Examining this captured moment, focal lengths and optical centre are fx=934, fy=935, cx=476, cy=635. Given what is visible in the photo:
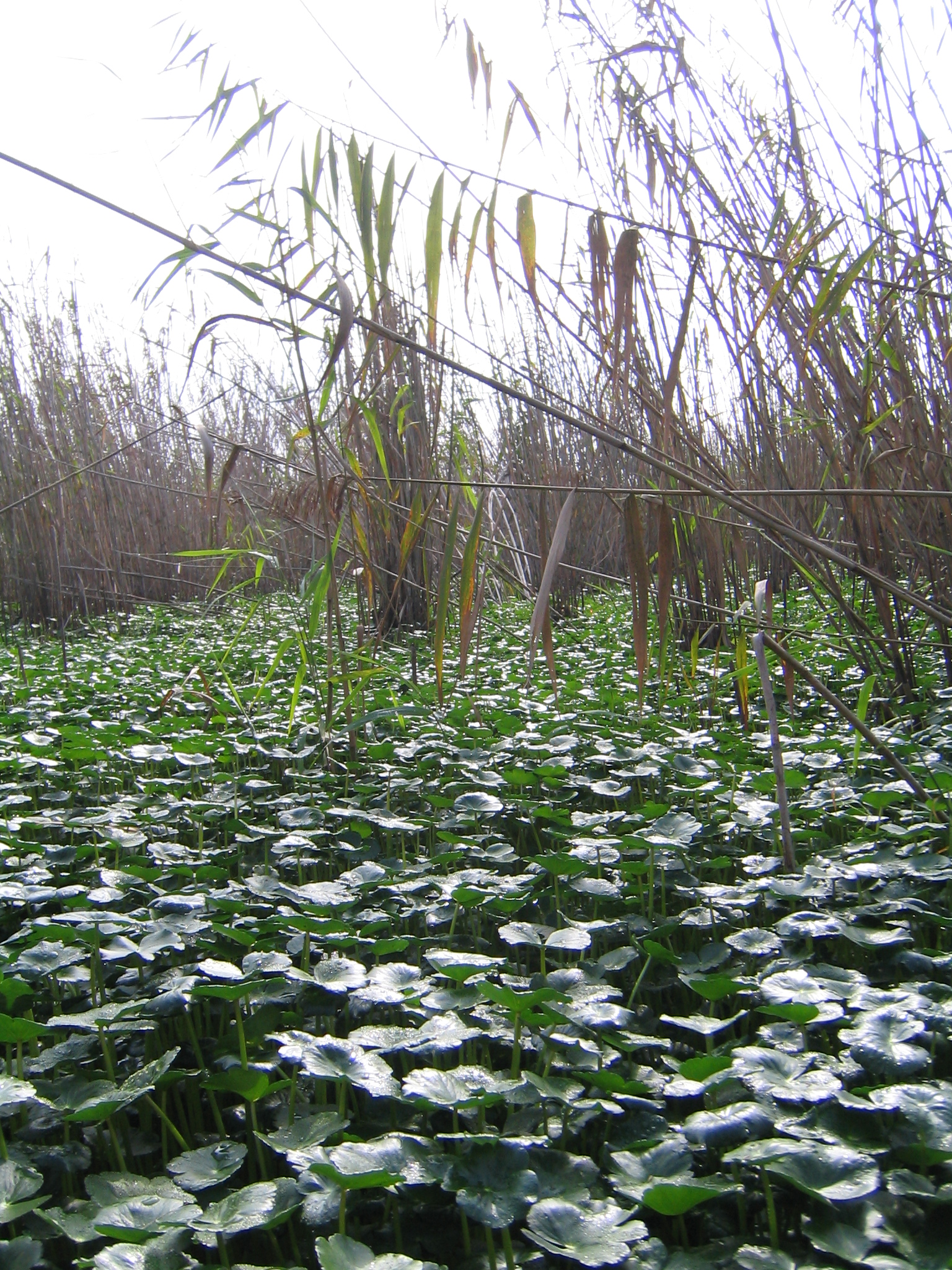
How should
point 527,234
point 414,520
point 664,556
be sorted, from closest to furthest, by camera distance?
1. point 527,234
2. point 664,556
3. point 414,520

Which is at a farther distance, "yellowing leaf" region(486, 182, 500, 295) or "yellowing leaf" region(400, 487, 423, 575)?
"yellowing leaf" region(400, 487, 423, 575)

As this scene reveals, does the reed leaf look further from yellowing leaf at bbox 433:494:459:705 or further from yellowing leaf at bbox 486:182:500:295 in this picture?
yellowing leaf at bbox 486:182:500:295

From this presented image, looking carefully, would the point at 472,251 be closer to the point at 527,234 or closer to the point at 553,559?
the point at 527,234

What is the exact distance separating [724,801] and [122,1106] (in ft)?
3.82

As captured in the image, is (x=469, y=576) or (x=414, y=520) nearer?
(x=469, y=576)

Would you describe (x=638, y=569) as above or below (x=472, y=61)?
below

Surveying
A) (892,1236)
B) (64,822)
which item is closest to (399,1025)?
(892,1236)

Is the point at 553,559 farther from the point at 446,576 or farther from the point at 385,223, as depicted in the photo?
the point at 385,223

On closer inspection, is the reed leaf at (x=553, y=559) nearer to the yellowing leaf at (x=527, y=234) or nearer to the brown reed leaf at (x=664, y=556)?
the brown reed leaf at (x=664, y=556)

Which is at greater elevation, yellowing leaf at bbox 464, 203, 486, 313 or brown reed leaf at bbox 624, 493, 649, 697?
yellowing leaf at bbox 464, 203, 486, 313

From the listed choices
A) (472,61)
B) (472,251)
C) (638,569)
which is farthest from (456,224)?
(638,569)

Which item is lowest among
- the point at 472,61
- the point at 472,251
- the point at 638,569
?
the point at 638,569

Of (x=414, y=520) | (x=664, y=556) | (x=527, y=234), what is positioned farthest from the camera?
(x=414, y=520)

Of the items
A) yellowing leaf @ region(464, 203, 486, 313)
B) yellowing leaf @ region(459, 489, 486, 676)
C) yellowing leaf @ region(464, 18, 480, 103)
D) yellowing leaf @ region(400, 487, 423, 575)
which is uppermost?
yellowing leaf @ region(464, 18, 480, 103)
